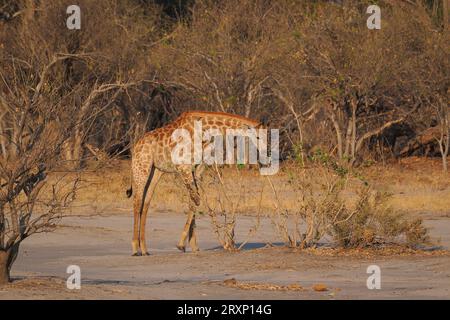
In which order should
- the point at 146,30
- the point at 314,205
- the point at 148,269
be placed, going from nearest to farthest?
the point at 148,269
the point at 314,205
the point at 146,30

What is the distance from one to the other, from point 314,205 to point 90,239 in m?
3.66

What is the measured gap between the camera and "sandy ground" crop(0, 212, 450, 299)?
1050 cm

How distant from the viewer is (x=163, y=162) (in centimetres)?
1527

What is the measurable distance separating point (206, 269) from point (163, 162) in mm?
2699

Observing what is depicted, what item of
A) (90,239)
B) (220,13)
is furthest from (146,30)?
(90,239)

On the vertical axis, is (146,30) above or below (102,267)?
above

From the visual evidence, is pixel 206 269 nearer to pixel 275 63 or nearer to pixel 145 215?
pixel 145 215

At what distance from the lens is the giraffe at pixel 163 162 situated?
1495 centimetres

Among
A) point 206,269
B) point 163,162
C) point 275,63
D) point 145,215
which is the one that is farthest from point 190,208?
point 275,63

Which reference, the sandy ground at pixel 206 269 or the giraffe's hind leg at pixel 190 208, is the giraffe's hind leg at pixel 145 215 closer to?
the sandy ground at pixel 206 269

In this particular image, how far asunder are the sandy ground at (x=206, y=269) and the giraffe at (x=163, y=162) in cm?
57
